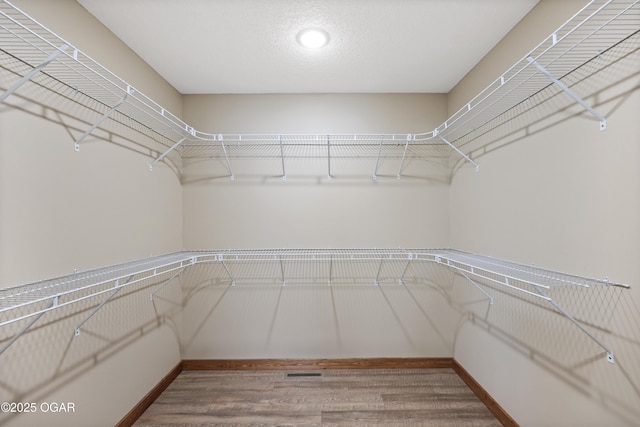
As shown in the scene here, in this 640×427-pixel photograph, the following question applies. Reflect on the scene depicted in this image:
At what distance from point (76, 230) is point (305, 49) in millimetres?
1619

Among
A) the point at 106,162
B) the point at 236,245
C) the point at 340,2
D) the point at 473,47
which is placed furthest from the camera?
the point at 236,245

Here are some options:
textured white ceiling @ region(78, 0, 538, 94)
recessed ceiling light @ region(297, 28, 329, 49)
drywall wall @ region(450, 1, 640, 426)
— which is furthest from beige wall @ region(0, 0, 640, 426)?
recessed ceiling light @ region(297, 28, 329, 49)

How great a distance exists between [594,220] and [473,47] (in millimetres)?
1263

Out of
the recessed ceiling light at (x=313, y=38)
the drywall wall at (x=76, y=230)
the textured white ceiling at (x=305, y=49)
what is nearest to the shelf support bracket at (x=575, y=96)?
the textured white ceiling at (x=305, y=49)

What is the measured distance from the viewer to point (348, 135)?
90.4 inches

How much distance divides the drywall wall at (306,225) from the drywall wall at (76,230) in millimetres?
421

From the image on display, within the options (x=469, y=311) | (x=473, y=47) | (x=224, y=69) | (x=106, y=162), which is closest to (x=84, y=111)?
(x=106, y=162)

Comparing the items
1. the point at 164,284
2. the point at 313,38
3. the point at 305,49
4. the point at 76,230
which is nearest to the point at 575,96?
the point at 313,38

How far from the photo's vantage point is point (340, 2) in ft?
4.62

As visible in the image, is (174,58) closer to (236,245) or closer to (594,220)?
(236,245)

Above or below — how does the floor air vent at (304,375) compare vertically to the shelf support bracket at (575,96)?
below

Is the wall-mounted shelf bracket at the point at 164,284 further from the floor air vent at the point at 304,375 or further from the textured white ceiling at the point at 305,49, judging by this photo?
the textured white ceiling at the point at 305,49

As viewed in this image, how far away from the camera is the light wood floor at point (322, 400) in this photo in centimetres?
179

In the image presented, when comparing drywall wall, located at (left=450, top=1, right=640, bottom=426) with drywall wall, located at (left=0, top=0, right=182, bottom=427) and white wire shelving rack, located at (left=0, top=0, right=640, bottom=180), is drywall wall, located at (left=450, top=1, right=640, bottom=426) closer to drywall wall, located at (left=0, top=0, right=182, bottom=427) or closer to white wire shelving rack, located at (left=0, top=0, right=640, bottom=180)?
white wire shelving rack, located at (left=0, top=0, right=640, bottom=180)
